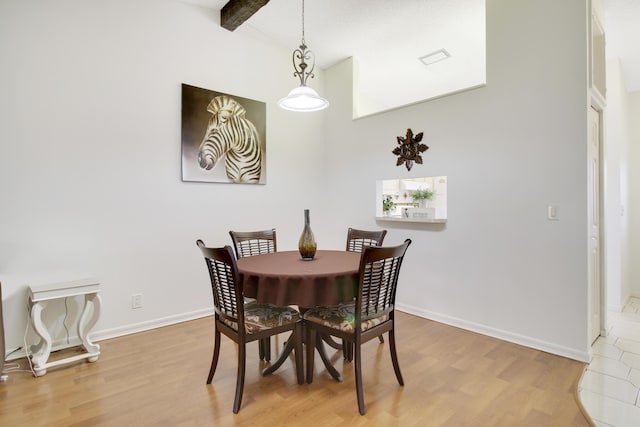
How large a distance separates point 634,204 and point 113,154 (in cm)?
579

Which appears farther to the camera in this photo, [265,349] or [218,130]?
[218,130]

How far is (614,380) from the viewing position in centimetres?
218

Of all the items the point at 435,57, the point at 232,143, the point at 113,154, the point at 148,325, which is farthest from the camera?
the point at 435,57

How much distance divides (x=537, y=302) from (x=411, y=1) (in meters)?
2.81

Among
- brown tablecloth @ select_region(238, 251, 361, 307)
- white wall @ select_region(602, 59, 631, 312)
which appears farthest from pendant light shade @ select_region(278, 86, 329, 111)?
white wall @ select_region(602, 59, 631, 312)

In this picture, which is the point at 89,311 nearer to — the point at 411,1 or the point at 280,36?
the point at 280,36

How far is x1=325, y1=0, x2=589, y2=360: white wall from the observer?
2.46m

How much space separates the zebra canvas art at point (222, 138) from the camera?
3297 mm

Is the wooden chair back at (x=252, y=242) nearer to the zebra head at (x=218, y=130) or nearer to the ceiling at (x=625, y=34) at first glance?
the zebra head at (x=218, y=130)

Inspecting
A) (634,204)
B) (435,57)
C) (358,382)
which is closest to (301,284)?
(358,382)

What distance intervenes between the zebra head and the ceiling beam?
721mm

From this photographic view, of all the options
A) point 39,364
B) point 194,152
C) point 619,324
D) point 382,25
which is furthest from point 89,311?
point 619,324

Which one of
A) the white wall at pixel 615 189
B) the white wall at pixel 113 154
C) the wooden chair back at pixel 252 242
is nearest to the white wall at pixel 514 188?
the wooden chair back at pixel 252 242

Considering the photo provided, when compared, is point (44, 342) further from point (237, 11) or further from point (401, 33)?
point (401, 33)
